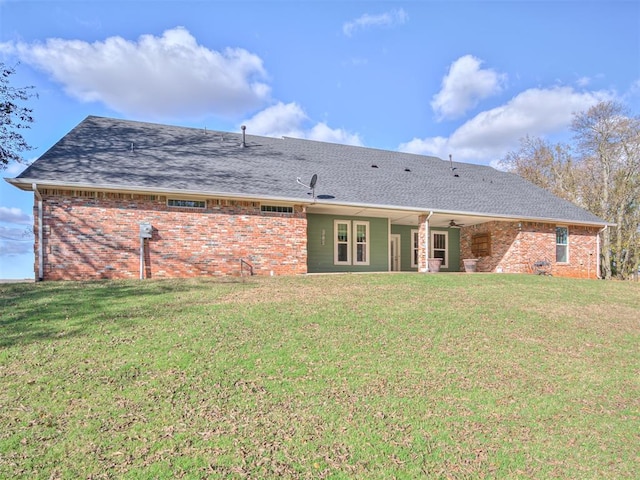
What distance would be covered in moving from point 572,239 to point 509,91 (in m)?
8.15

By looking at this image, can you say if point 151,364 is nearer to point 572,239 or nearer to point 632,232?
point 572,239

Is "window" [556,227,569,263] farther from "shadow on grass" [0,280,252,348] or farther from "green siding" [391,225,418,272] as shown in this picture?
"shadow on grass" [0,280,252,348]

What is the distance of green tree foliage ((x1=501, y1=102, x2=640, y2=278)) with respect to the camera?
72.9 ft

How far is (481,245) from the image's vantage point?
59.3 ft

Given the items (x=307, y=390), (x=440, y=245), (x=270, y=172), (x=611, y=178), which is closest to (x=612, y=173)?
(x=611, y=178)

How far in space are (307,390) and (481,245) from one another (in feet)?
51.9

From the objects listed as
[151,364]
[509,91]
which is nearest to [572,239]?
[509,91]

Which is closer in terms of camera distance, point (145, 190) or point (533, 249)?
point (145, 190)

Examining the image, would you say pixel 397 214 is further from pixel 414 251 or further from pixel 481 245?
pixel 481 245

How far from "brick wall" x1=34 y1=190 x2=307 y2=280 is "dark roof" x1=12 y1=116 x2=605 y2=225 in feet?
2.24

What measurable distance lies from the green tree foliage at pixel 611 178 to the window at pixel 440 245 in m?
11.1

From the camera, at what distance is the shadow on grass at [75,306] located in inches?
240

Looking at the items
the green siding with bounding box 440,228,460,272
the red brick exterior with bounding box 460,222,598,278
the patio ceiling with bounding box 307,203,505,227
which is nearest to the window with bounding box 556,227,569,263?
the red brick exterior with bounding box 460,222,598,278

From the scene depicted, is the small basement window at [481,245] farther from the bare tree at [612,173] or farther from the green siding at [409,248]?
the bare tree at [612,173]
